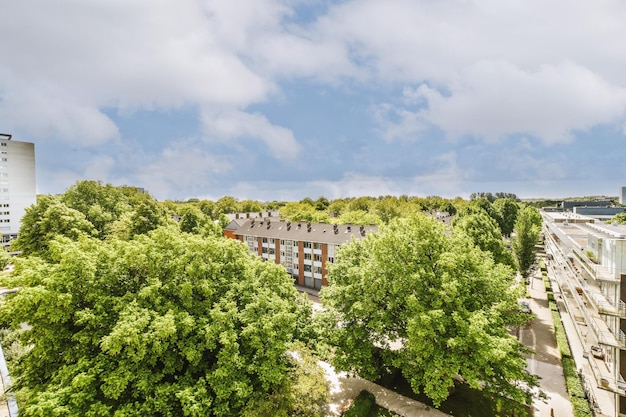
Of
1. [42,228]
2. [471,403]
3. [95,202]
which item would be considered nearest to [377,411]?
[471,403]

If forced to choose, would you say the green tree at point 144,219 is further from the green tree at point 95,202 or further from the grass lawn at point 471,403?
the grass lawn at point 471,403

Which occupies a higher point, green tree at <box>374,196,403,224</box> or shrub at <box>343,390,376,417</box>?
green tree at <box>374,196,403,224</box>

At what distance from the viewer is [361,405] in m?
18.0

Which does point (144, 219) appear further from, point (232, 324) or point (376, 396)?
point (376, 396)

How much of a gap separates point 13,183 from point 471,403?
99.8 m

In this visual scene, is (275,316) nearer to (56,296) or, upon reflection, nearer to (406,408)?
(56,296)

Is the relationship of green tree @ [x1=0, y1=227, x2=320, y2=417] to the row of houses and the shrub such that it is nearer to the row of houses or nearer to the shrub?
the shrub

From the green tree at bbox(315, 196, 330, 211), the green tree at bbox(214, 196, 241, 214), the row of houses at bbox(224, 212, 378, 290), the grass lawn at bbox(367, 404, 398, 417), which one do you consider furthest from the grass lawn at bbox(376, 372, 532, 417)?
the green tree at bbox(214, 196, 241, 214)

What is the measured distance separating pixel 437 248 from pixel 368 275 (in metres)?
4.57

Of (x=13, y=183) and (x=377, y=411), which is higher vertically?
(x=13, y=183)

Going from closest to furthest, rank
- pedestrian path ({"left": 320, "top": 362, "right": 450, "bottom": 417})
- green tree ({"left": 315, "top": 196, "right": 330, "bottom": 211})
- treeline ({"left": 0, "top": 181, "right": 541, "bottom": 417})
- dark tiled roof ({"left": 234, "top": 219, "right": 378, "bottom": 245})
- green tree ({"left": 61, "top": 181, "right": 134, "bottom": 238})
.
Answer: treeline ({"left": 0, "top": 181, "right": 541, "bottom": 417}), pedestrian path ({"left": 320, "top": 362, "right": 450, "bottom": 417}), green tree ({"left": 61, "top": 181, "right": 134, "bottom": 238}), dark tiled roof ({"left": 234, "top": 219, "right": 378, "bottom": 245}), green tree ({"left": 315, "top": 196, "right": 330, "bottom": 211})

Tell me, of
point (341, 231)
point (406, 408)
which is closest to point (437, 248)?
point (406, 408)

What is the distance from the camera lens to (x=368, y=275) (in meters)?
18.5

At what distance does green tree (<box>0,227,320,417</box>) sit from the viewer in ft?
42.6
